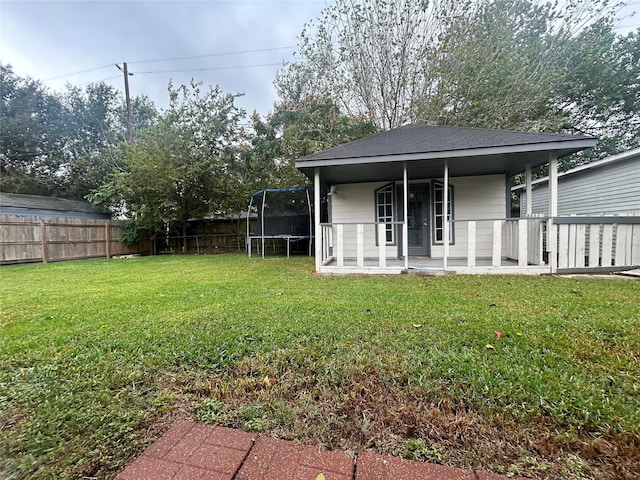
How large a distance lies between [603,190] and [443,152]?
6.67m

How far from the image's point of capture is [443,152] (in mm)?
5223

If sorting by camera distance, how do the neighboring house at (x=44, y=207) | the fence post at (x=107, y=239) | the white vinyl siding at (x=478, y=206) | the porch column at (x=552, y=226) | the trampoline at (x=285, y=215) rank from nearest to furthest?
1. the porch column at (x=552, y=226)
2. the white vinyl siding at (x=478, y=206)
3. the trampoline at (x=285, y=215)
4. the fence post at (x=107, y=239)
5. the neighboring house at (x=44, y=207)

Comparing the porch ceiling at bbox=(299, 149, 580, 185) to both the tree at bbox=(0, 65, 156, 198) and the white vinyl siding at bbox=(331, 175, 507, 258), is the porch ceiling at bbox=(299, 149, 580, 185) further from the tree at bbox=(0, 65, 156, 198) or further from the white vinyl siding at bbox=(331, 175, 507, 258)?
the tree at bbox=(0, 65, 156, 198)

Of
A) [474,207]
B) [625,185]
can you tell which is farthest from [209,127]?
[625,185]

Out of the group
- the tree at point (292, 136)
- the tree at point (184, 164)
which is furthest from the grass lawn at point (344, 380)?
the tree at point (292, 136)

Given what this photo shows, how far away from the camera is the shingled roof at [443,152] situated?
16.4 ft

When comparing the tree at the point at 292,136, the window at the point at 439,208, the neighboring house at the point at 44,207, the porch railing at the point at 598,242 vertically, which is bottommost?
the porch railing at the point at 598,242

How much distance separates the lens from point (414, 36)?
9.77 m

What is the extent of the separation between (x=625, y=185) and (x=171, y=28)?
1178cm

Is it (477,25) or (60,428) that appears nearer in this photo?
(60,428)

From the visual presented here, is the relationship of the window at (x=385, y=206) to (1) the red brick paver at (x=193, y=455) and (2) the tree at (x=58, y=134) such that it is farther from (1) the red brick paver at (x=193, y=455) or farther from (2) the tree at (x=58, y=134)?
(2) the tree at (x=58, y=134)

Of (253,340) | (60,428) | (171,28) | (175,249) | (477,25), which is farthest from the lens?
(175,249)

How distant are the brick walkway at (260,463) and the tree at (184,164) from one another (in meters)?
10.7

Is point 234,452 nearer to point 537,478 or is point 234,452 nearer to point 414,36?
point 537,478
